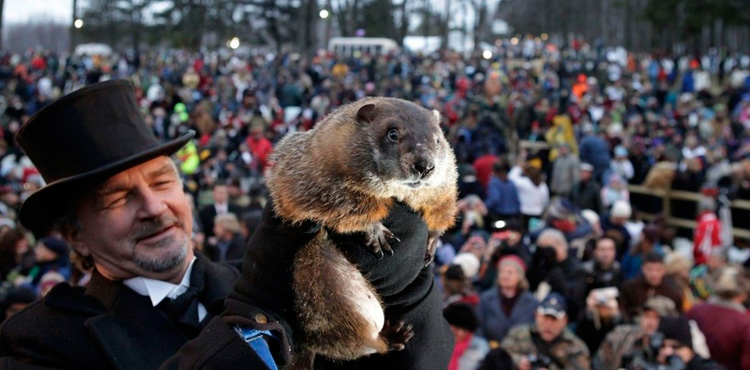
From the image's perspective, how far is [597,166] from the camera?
15047 mm

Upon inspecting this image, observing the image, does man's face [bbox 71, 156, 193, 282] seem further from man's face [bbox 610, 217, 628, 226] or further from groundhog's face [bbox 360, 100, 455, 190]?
man's face [bbox 610, 217, 628, 226]

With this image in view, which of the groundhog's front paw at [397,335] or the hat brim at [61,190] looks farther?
the hat brim at [61,190]

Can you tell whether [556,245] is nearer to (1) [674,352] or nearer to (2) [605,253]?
(2) [605,253]

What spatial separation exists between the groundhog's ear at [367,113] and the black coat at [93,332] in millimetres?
887

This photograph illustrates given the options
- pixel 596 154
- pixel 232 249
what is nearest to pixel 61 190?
pixel 232 249

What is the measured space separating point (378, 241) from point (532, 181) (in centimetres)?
1037

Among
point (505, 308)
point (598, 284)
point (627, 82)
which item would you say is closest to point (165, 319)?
point (505, 308)

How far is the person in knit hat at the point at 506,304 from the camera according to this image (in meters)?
6.62

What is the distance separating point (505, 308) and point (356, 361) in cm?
435

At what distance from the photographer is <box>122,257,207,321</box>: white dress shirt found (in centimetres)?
291

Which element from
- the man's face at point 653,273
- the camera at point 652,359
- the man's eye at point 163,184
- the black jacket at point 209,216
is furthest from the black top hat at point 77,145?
the black jacket at point 209,216

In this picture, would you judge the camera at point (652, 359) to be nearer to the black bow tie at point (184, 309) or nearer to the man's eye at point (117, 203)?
the black bow tie at point (184, 309)

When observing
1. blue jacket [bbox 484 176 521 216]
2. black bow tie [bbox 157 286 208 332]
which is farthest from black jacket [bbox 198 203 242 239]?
black bow tie [bbox 157 286 208 332]

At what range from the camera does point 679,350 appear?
5578mm
